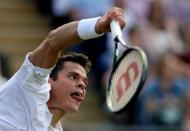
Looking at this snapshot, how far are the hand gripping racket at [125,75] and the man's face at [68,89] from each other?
485 millimetres

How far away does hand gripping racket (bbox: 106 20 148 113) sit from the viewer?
5938mm

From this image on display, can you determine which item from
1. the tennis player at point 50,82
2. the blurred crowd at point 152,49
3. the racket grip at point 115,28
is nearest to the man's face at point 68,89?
the tennis player at point 50,82

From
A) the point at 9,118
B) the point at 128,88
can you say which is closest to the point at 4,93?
the point at 9,118

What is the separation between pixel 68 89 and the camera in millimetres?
6852

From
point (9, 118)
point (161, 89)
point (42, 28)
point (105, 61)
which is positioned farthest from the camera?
point (42, 28)

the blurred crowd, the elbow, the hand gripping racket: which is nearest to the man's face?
the hand gripping racket

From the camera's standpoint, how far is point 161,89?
441 inches

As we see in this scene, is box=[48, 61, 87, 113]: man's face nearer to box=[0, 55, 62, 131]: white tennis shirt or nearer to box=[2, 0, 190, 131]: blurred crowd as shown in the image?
box=[0, 55, 62, 131]: white tennis shirt

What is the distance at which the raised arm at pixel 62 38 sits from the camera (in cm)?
599

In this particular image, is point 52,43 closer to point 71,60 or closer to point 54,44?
point 54,44

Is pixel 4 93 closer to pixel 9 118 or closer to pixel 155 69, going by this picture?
pixel 9 118

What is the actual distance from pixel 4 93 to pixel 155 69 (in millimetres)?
5380

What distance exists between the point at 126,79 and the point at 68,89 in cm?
69

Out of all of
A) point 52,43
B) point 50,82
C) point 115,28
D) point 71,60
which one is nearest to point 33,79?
point 52,43
